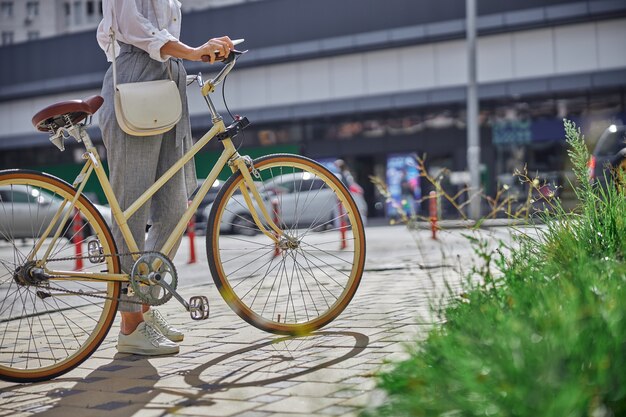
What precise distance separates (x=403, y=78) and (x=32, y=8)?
46685 millimetres

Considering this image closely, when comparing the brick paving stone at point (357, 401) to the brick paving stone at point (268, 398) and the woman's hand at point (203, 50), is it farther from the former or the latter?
the woman's hand at point (203, 50)

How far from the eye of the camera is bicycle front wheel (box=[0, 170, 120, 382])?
395 cm

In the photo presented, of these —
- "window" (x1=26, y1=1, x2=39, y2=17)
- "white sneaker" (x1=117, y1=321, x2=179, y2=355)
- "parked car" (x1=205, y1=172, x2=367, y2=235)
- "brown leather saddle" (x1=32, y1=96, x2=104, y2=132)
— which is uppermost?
"window" (x1=26, y1=1, x2=39, y2=17)

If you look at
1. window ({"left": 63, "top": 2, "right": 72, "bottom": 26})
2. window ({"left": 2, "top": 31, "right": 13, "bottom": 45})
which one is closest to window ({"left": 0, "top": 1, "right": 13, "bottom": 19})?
window ({"left": 2, "top": 31, "right": 13, "bottom": 45})

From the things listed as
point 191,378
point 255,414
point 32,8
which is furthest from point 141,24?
point 32,8

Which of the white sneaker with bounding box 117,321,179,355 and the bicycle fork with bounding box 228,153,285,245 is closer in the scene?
the white sneaker with bounding box 117,321,179,355

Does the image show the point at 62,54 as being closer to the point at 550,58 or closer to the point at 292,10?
the point at 292,10

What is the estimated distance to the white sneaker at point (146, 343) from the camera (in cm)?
439

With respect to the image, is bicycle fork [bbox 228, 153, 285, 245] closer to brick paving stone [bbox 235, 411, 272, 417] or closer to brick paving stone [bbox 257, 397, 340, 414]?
brick paving stone [bbox 257, 397, 340, 414]

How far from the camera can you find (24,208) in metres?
3.99

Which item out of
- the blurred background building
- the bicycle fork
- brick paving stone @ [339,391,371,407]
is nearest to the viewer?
brick paving stone @ [339,391,371,407]

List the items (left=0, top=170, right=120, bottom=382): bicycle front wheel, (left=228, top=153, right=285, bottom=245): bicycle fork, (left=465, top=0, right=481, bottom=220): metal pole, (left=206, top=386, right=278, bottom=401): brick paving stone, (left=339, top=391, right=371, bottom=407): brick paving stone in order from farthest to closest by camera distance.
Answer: (left=465, top=0, right=481, bottom=220): metal pole < (left=228, top=153, right=285, bottom=245): bicycle fork < (left=0, top=170, right=120, bottom=382): bicycle front wheel < (left=206, top=386, right=278, bottom=401): brick paving stone < (left=339, top=391, right=371, bottom=407): brick paving stone

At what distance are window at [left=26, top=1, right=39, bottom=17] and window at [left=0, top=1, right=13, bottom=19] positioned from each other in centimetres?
153

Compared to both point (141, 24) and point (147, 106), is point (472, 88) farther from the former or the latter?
point (147, 106)
